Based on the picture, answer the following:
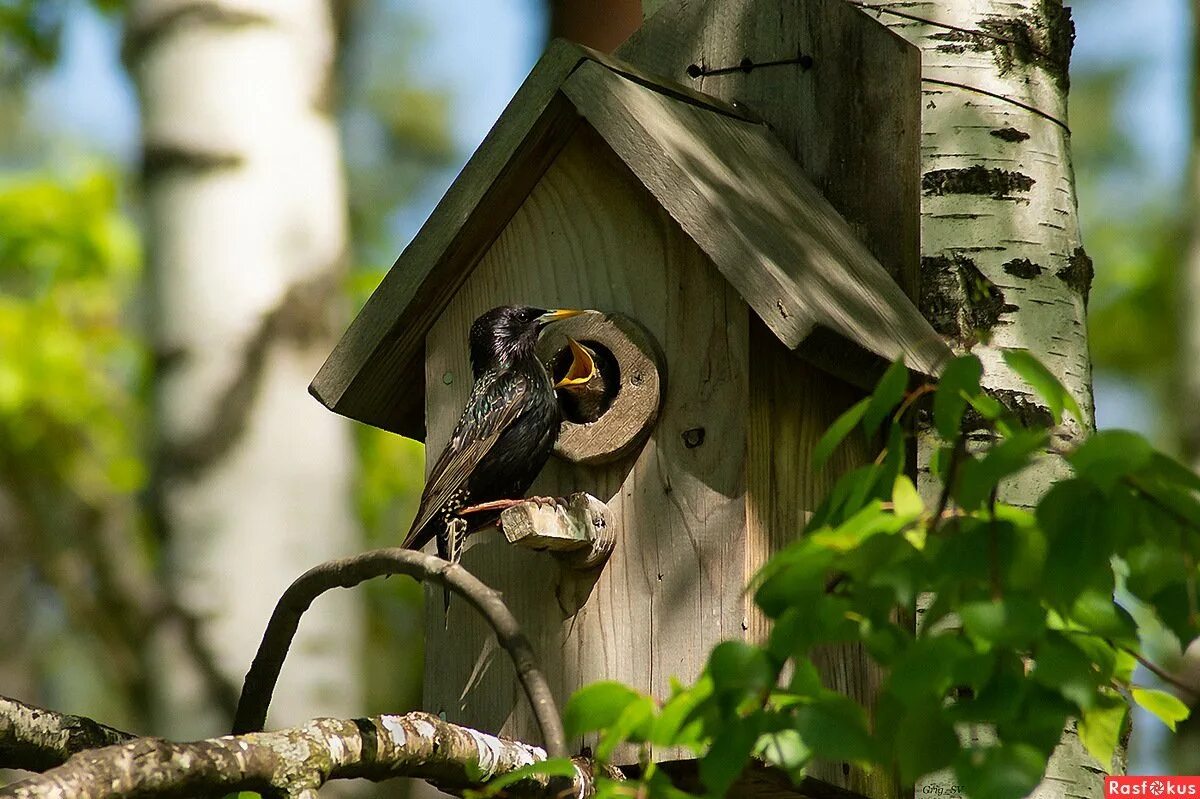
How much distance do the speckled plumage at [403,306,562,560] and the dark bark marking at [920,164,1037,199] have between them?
41.1 inches

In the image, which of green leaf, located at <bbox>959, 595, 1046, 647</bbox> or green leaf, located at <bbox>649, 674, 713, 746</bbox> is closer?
green leaf, located at <bbox>959, 595, 1046, 647</bbox>

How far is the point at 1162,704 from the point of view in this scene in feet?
7.22

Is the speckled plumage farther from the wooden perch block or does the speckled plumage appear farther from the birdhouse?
the wooden perch block

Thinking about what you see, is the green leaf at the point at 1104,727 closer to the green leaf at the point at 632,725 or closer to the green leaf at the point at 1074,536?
the green leaf at the point at 1074,536

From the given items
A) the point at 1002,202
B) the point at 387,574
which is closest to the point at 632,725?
the point at 387,574

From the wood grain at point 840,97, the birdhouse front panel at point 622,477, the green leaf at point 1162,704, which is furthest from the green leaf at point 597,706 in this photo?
the wood grain at point 840,97

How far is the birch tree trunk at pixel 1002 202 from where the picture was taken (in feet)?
11.8

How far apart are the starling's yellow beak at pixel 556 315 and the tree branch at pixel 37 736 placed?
51.1 inches

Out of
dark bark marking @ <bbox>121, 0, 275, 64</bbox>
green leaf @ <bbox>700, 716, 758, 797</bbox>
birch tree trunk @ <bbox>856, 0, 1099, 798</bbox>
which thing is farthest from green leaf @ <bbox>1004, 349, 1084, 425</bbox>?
dark bark marking @ <bbox>121, 0, 275, 64</bbox>

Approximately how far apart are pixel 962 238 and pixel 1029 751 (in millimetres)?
2240

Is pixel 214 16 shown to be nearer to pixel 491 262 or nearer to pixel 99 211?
pixel 491 262

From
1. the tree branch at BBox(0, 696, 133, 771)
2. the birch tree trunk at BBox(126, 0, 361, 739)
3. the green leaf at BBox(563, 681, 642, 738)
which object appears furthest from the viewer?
the birch tree trunk at BBox(126, 0, 361, 739)

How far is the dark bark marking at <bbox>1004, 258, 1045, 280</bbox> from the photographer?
142 inches

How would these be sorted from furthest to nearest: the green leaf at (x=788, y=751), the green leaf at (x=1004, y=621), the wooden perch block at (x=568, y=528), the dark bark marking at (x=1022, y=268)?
the dark bark marking at (x=1022, y=268)
the wooden perch block at (x=568, y=528)
the green leaf at (x=788, y=751)
the green leaf at (x=1004, y=621)
